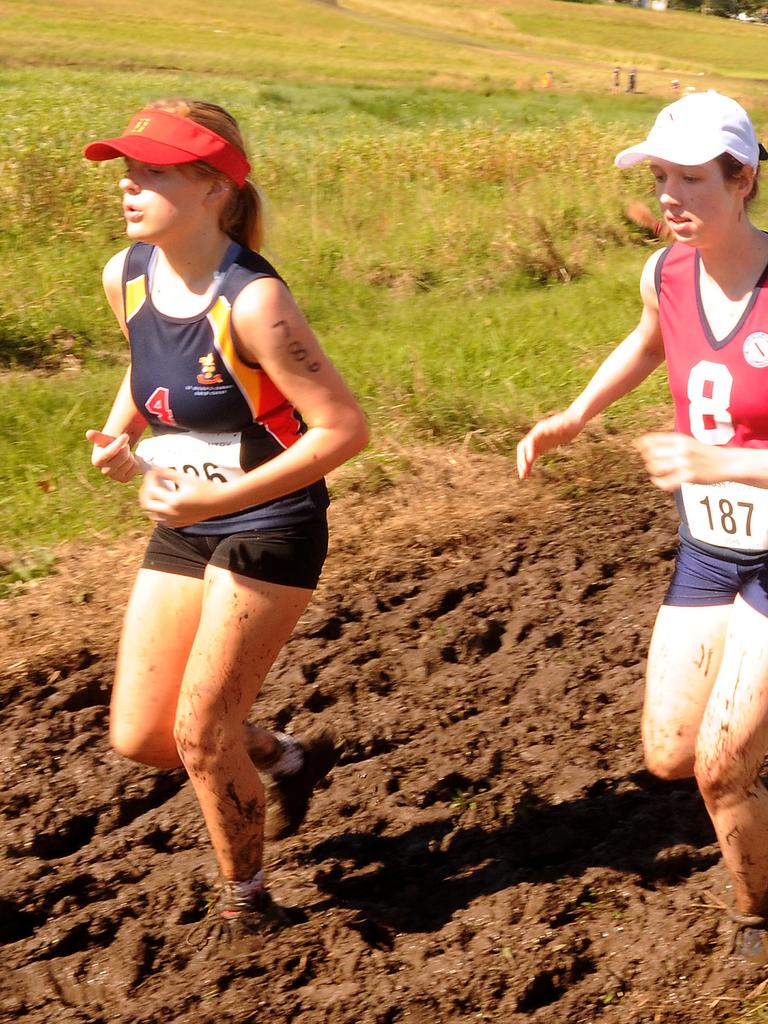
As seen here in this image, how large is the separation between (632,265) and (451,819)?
893 centimetres

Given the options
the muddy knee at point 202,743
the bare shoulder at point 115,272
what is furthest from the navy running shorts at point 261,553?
the bare shoulder at point 115,272

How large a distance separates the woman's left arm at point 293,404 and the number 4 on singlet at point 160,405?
16 cm

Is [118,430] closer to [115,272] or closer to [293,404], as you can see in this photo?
[115,272]

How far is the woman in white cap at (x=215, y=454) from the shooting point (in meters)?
3.19

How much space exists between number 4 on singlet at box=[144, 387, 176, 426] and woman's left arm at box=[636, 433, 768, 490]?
1.12m

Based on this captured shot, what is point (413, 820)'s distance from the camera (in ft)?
13.6

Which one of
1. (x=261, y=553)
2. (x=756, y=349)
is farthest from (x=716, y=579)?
(x=261, y=553)

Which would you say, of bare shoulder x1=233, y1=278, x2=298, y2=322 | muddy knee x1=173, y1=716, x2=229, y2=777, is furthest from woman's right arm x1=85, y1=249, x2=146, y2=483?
muddy knee x1=173, y1=716, x2=229, y2=777

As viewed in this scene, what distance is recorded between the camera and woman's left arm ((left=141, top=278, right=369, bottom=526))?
3143mm

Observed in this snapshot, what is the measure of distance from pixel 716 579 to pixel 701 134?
3.39 ft

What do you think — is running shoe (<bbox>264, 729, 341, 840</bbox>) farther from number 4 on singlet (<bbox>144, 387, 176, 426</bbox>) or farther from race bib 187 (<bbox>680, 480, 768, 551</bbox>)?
race bib 187 (<bbox>680, 480, 768, 551</bbox>)

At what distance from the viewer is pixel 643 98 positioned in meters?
36.3

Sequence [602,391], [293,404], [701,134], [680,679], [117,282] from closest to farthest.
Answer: [701,134] → [293,404] → [680,679] → [117,282] → [602,391]

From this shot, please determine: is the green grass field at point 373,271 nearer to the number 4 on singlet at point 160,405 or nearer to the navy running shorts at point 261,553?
the number 4 on singlet at point 160,405
